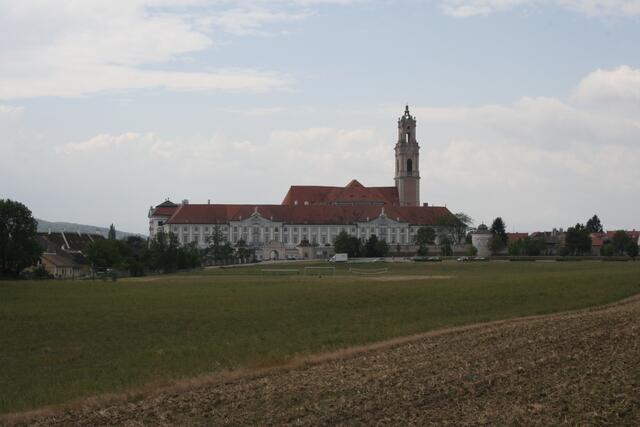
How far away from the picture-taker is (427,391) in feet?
57.7

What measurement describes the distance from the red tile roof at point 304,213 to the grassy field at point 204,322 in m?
119

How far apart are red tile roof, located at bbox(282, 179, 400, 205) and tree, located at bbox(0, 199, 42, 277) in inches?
4063

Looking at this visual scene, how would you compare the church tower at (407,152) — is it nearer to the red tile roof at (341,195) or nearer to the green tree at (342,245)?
the red tile roof at (341,195)

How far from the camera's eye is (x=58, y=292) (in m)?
54.5

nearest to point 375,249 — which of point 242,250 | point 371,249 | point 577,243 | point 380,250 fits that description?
point 371,249

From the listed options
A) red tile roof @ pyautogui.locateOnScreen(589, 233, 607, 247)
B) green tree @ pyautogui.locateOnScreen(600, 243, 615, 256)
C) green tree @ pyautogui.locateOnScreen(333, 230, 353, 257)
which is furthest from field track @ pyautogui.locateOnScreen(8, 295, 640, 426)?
red tile roof @ pyautogui.locateOnScreen(589, 233, 607, 247)

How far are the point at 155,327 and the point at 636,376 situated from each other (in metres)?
20.2

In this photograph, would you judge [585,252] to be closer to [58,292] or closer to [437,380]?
[58,292]

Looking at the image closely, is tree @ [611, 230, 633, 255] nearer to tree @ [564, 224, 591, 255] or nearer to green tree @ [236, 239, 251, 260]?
tree @ [564, 224, 591, 255]

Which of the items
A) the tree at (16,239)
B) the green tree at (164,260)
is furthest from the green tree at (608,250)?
the tree at (16,239)

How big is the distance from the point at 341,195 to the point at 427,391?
17018 centimetres

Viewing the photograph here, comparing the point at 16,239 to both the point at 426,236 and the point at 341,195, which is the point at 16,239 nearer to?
the point at 426,236

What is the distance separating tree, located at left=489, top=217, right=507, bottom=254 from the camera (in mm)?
148875

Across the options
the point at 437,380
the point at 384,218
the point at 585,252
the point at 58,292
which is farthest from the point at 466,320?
the point at 384,218
